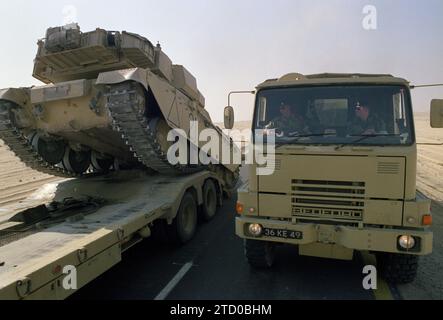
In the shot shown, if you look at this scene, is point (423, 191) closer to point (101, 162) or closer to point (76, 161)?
point (101, 162)

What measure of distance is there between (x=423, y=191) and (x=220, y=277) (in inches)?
343

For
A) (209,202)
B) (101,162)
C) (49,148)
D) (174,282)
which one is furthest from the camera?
(101,162)

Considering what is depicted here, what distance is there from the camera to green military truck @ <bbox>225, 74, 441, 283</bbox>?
436 cm

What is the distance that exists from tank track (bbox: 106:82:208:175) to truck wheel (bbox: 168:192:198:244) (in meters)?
0.84

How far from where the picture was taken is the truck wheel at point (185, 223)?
655cm

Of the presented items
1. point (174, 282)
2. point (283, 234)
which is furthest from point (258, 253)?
point (174, 282)

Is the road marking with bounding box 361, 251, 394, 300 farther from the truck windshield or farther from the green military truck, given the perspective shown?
the truck windshield

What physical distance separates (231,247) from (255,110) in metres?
2.73

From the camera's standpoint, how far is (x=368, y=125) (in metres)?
4.75

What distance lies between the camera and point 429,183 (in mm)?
12727

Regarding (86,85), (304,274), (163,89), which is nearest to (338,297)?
(304,274)

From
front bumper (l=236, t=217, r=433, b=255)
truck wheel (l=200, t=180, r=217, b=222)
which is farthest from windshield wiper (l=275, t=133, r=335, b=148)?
truck wheel (l=200, t=180, r=217, b=222)

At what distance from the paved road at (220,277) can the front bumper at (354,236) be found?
27.8 inches

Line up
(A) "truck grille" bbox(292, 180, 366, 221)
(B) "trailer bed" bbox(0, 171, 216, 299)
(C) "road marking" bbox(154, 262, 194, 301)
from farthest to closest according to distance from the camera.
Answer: (C) "road marking" bbox(154, 262, 194, 301) < (A) "truck grille" bbox(292, 180, 366, 221) < (B) "trailer bed" bbox(0, 171, 216, 299)
